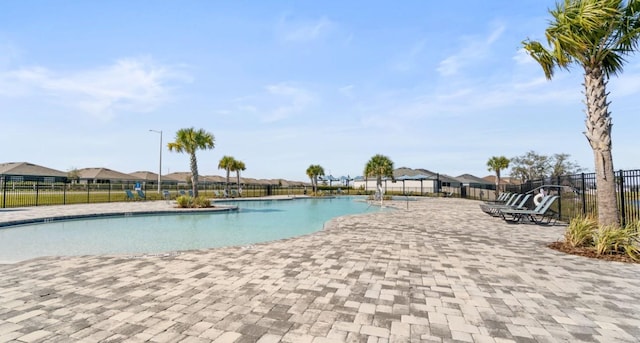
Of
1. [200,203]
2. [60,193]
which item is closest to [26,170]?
[60,193]

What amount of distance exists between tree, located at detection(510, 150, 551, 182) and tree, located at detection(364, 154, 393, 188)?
2115 cm

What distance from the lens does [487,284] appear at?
3.90 meters

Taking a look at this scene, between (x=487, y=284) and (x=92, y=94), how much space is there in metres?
15.0

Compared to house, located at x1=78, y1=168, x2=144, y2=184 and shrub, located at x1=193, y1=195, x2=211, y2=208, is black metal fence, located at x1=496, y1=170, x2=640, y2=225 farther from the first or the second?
house, located at x1=78, y1=168, x2=144, y2=184

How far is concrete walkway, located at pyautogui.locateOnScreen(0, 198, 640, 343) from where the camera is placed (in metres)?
2.58

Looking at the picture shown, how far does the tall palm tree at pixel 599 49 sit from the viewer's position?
5.81 meters

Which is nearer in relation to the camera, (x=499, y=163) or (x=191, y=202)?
(x=191, y=202)

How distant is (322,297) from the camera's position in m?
3.39

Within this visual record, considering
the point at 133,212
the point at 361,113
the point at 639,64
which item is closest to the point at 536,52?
the point at 639,64

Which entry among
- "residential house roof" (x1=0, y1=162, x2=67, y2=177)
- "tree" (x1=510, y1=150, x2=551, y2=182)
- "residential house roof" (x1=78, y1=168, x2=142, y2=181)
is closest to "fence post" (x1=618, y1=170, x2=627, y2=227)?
"tree" (x1=510, y1=150, x2=551, y2=182)

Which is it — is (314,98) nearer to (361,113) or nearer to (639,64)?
(361,113)

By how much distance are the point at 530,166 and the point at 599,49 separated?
4024cm

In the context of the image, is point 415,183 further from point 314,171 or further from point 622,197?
point 622,197

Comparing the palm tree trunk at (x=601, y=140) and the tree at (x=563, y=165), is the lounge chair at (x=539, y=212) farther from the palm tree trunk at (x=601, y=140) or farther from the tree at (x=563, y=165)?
the tree at (x=563, y=165)
